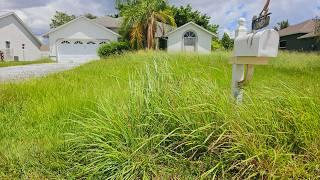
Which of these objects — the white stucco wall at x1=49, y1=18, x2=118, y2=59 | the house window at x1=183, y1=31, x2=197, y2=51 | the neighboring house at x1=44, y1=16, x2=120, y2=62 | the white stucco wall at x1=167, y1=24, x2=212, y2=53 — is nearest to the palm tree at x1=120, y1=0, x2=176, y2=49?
the white stucco wall at x1=167, y1=24, x2=212, y2=53

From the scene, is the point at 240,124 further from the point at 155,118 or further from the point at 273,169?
the point at 155,118

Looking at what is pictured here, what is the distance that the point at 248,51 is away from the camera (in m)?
2.98

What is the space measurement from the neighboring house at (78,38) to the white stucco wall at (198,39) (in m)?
5.82

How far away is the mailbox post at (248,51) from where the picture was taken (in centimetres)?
281

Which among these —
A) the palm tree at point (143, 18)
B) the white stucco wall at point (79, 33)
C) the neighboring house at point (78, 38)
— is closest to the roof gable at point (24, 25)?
the neighboring house at point (78, 38)

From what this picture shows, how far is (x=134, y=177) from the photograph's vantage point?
102 inches

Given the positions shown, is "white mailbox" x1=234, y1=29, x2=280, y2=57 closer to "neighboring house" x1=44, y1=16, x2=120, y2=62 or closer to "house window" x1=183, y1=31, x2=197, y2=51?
"house window" x1=183, y1=31, x2=197, y2=51

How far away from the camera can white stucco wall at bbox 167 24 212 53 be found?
29.9 m

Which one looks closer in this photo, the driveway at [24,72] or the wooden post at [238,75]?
the wooden post at [238,75]

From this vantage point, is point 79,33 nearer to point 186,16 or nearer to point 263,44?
point 186,16

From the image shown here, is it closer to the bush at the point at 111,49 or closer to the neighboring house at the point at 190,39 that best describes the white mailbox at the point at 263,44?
the bush at the point at 111,49

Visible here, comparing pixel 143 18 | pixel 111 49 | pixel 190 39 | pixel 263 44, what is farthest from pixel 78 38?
pixel 263 44

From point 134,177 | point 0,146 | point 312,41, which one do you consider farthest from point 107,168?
point 312,41

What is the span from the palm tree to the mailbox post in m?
21.6
